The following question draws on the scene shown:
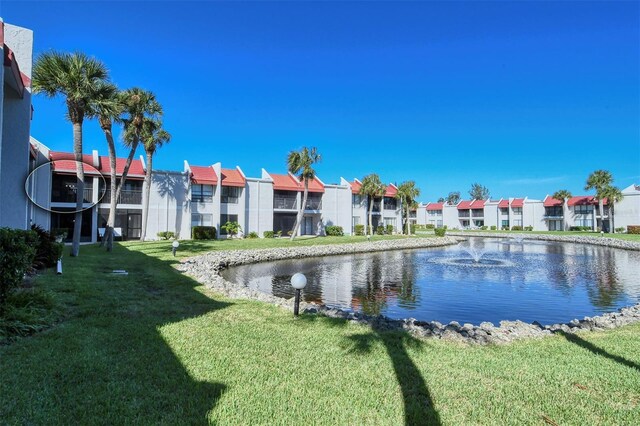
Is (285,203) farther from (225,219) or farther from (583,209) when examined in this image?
(583,209)

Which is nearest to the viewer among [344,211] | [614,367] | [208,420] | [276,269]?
[208,420]

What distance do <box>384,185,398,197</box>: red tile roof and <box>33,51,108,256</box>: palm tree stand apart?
1512 inches

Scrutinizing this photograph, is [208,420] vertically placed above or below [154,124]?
below

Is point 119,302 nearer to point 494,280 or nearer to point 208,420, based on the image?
point 208,420

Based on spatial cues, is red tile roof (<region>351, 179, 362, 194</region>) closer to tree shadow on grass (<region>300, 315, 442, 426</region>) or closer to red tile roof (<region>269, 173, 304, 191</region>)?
red tile roof (<region>269, 173, 304, 191</region>)

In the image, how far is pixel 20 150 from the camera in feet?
36.1

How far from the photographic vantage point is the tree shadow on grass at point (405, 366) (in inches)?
147

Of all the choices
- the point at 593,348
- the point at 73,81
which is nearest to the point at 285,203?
the point at 73,81

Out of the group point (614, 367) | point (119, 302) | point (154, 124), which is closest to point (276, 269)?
point (119, 302)

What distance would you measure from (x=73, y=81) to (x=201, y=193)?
846 inches

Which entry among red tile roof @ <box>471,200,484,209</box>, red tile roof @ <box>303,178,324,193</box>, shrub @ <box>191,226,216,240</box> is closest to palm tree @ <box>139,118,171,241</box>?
shrub @ <box>191,226,216,240</box>

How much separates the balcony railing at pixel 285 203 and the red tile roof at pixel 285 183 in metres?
1.17

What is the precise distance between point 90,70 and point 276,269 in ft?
41.8

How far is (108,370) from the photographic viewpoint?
4551mm
